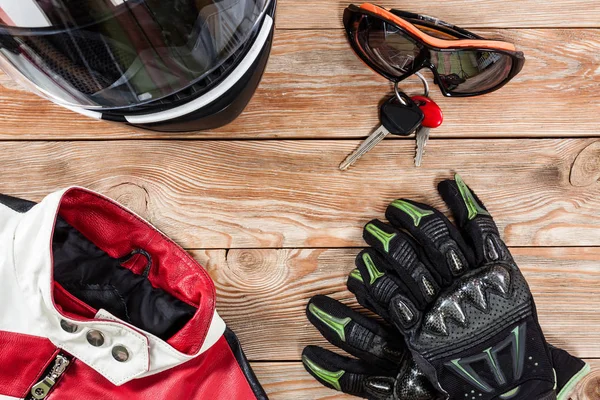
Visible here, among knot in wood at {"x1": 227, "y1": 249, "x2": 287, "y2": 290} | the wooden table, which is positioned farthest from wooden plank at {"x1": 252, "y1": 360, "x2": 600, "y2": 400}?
knot in wood at {"x1": 227, "y1": 249, "x2": 287, "y2": 290}

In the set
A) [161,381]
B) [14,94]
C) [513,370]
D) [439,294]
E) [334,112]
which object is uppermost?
[14,94]

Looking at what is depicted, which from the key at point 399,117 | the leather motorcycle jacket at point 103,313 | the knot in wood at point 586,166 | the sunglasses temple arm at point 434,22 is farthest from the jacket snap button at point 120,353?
the knot in wood at point 586,166

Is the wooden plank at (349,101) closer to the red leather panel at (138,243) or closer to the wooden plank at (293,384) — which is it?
the red leather panel at (138,243)

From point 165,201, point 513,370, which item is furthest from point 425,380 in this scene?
point 165,201

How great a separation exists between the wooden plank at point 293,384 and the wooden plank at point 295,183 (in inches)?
7.6

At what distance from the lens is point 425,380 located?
2.39 ft

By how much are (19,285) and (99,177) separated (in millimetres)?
201

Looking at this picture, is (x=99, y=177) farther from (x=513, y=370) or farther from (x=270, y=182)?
(x=513, y=370)

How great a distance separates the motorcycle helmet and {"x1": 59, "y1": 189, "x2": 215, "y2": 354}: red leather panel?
129 mm

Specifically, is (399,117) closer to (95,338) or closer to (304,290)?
(304,290)

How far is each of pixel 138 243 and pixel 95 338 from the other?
138mm

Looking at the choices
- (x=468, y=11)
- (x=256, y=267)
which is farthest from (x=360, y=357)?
(x=468, y=11)

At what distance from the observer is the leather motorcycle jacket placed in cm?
55

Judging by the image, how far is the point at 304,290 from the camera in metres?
0.73
